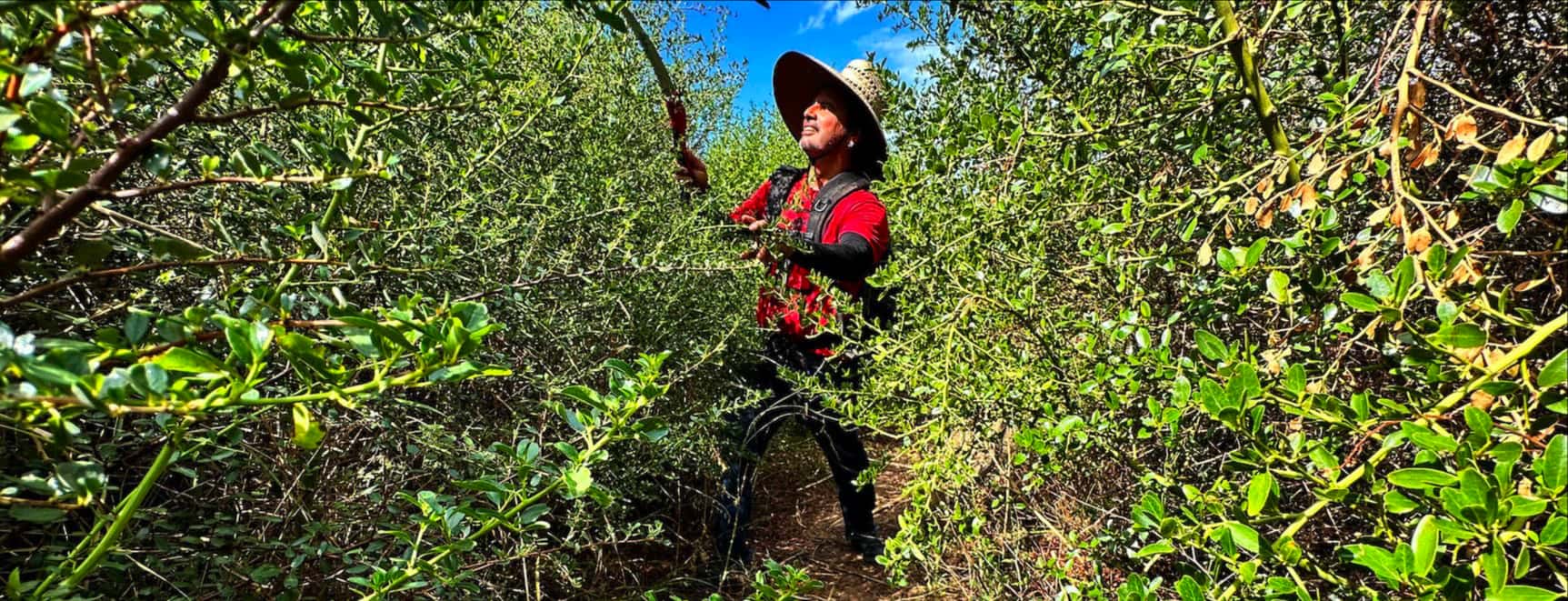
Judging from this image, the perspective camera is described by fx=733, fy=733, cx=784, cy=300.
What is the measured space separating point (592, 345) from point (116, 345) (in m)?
1.42

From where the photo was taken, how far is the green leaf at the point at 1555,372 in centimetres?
53

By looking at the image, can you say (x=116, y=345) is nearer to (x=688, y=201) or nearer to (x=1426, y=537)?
(x=1426, y=537)

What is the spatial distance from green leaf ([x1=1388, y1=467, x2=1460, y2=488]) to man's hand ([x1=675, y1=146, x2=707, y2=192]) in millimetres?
2088

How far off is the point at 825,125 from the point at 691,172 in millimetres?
527

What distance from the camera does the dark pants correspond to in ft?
8.21

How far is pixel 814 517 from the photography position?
3248mm

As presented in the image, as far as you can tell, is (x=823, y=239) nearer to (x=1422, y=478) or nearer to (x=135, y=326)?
(x=1422, y=478)

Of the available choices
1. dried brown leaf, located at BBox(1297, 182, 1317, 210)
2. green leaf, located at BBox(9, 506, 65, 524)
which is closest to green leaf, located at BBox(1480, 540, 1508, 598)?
dried brown leaf, located at BBox(1297, 182, 1317, 210)

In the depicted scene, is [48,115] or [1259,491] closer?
[48,115]

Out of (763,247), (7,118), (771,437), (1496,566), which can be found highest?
(7,118)

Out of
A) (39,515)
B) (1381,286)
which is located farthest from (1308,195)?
(39,515)

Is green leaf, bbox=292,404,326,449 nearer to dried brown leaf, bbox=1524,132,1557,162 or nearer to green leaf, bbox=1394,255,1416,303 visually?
green leaf, bbox=1394,255,1416,303

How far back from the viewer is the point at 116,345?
502mm

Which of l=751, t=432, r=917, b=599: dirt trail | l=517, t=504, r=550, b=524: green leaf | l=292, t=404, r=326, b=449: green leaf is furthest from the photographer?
l=751, t=432, r=917, b=599: dirt trail
